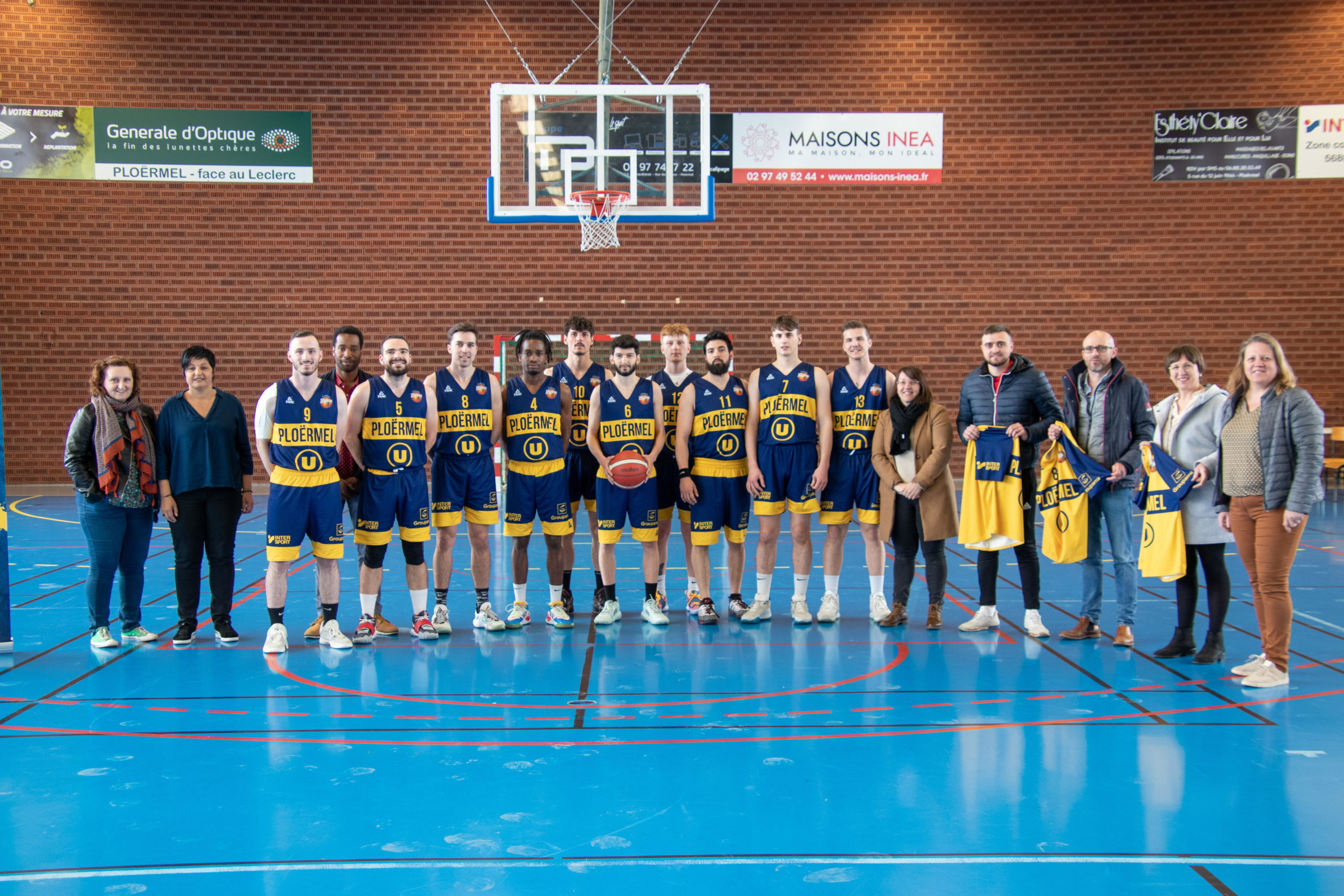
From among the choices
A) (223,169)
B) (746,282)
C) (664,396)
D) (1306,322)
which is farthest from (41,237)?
(1306,322)

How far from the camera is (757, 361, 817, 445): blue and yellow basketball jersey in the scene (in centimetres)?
614

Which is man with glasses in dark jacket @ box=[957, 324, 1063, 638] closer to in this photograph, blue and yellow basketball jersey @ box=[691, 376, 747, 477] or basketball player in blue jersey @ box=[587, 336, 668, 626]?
blue and yellow basketball jersey @ box=[691, 376, 747, 477]

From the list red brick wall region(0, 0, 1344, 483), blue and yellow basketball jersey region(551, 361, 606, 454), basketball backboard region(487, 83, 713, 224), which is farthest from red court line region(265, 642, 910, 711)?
red brick wall region(0, 0, 1344, 483)

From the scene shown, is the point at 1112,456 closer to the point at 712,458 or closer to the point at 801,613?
the point at 801,613

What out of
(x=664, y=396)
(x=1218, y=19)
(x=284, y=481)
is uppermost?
(x=1218, y=19)

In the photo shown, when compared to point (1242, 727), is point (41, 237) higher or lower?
higher

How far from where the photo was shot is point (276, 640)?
213 inches

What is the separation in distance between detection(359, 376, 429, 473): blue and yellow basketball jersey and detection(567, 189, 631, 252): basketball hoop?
5837 mm

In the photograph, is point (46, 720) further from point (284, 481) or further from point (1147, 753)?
point (1147, 753)

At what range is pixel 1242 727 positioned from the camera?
4152 mm

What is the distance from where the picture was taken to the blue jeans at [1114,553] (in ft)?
18.3

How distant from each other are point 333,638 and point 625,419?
2.27 metres

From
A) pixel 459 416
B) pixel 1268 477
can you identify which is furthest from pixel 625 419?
pixel 1268 477

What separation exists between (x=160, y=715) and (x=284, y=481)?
4.72ft
